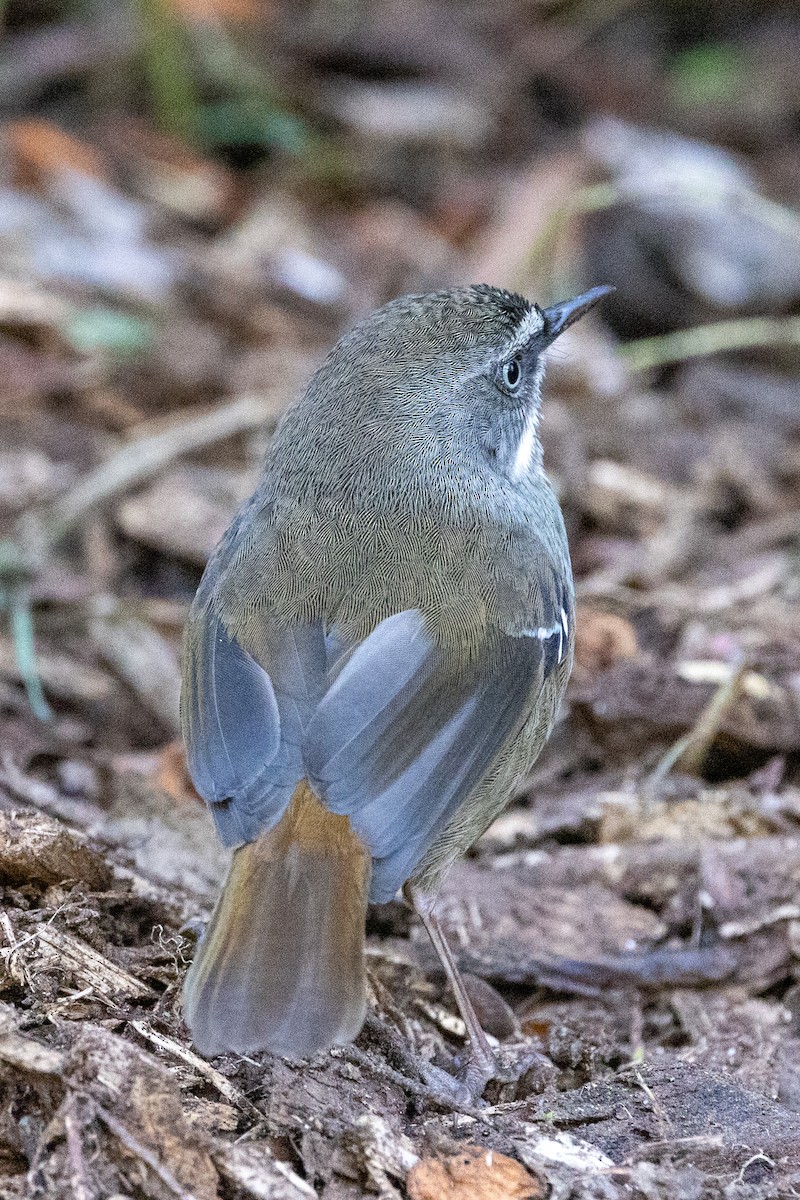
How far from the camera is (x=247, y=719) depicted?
11.4 feet

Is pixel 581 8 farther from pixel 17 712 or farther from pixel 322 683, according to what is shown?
pixel 322 683

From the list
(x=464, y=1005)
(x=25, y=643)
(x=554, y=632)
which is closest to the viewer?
(x=464, y=1005)

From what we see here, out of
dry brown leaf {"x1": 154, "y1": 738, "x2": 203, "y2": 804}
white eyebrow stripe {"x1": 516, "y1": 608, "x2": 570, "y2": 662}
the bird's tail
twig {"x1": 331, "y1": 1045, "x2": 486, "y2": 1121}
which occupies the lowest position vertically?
dry brown leaf {"x1": 154, "y1": 738, "x2": 203, "y2": 804}

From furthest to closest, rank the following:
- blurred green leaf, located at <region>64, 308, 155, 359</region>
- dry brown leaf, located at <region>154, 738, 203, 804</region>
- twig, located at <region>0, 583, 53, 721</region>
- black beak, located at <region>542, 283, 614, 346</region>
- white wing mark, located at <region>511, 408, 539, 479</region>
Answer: blurred green leaf, located at <region>64, 308, 155, 359</region> → twig, located at <region>0, 583, 53, 721</region> → black beak, located at <region>542, 283, 614, 346</region> → dry brown leaf, located at <region>154, 738, 203, 804</region> → white wing mark, located at <region>511, 408, 539, 479</region>

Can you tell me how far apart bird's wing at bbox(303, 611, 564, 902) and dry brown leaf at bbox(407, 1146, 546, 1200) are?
596mm

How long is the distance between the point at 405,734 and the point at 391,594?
435 mm

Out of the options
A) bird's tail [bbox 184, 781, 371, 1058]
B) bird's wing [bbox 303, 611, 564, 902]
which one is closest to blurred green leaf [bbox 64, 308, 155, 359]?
bird's wing [bbox 303, 611, 564, 902]

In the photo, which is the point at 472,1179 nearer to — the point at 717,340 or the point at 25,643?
the point at 25,643

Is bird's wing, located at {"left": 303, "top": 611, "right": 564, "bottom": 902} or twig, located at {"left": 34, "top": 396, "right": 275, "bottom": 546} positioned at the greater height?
bird's wing, located at {"left": 303, "top": 611, "right": 564, "bottom": 902}

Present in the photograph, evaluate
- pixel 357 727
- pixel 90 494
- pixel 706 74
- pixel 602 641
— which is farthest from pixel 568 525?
pixel 706 74

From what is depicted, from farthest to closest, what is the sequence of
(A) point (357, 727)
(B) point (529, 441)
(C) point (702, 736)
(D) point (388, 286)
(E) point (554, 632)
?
1. (D) point (388, 286)
2. (C) point (702, 736)
3. (B) point (529, 441)
4. (E) point (554, 632)
5. (A) point (357, 727)

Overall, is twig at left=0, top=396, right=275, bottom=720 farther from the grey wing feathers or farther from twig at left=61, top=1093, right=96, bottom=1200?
twig at left=61, top=1093, right=96, bottom=1200

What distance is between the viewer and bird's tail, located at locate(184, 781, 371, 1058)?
289 cm

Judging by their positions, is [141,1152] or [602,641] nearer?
[141,1152]
